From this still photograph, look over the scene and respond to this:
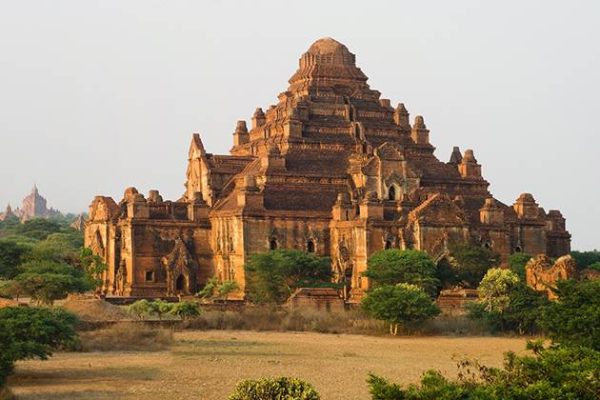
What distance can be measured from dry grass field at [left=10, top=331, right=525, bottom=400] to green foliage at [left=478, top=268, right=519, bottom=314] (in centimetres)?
272

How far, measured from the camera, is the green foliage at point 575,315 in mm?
36844

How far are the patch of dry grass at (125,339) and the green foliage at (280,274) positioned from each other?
1291cm


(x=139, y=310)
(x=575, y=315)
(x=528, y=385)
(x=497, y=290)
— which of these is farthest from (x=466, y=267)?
(x=528, y=385)

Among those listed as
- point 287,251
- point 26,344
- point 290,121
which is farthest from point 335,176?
point 26,344

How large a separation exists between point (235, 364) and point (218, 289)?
26.0m

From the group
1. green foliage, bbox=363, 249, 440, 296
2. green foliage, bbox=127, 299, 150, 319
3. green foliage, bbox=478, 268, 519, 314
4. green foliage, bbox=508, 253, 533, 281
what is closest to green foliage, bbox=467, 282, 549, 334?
green foliage, bbox=478, 268, 519, 314

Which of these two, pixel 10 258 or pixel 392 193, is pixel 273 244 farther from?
pixel 10 258

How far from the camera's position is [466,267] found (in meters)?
62.6

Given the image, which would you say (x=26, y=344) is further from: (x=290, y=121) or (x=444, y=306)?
(x=290, y=121)

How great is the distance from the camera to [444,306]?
55938 mm

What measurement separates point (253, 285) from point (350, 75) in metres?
22.0

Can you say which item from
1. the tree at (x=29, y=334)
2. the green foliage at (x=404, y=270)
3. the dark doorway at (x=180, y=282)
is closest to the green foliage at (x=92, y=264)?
the dark doorway at (x=180, y=282)

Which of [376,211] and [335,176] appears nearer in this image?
[376,211]

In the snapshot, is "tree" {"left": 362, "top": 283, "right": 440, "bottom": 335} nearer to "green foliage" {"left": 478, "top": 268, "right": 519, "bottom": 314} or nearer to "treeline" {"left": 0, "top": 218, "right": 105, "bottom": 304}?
"green foliage" {"left": 478, "top": 268, "right": 519, "bottom": 314}
